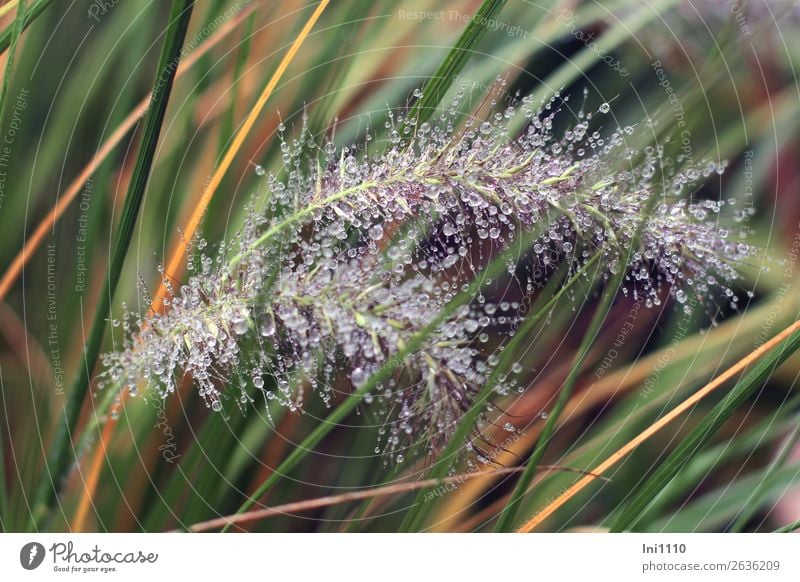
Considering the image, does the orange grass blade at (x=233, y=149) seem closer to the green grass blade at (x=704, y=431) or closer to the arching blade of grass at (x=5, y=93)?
the arching blade of grass at (x=5, y=93)

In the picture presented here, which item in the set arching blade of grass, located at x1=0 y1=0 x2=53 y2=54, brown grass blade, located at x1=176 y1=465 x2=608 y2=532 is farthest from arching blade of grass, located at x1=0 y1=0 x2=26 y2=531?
brown grass blade, located at x1=176 y1=465 x2=608 y2=532

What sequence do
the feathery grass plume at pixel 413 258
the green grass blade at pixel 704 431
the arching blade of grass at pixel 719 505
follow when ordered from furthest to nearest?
the arching blade of grass at pixel 719 505 < the green grass blade at pixel 704 431 < the feathery grass plume at pixel 413 258

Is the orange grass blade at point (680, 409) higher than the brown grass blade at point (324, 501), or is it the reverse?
the orange grass blade at point (680, 409)

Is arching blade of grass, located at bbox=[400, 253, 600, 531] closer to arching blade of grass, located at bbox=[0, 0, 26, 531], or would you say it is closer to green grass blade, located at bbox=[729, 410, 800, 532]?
green grass blade, located at bbox=[729, 410, 800, 532]

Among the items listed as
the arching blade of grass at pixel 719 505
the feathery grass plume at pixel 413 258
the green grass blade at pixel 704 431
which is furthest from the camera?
the arching blade of grass at pixel 719 505

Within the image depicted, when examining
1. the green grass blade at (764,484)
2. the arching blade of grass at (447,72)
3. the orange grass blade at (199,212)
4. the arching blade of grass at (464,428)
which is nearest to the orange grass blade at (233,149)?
the orange grass blade at (199,212)

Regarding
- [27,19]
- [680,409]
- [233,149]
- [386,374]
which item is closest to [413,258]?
[386,374]

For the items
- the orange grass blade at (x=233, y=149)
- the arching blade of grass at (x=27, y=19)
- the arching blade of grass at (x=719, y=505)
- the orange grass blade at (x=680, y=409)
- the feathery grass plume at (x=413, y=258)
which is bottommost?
the arching blade of grass at (x=719, y=505)
